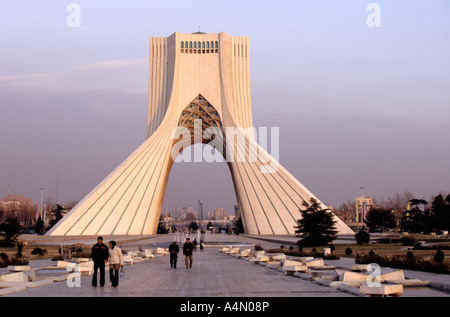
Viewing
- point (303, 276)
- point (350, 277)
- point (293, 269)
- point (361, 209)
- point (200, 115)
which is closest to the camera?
point (350, 277)

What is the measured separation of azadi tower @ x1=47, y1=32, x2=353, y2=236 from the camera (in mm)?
35000

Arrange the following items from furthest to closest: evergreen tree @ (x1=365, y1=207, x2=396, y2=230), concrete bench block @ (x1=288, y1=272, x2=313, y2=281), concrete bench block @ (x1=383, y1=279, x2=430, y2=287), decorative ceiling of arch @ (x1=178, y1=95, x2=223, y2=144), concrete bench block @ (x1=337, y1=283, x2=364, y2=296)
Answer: evergreen tree @ (x1=365, y1=207, x2=396, y2=230)
decorative ceiling of arch @ (x1=178, y1=95, x2=223, y2=144)
concrete bench block @ (x1=288, y1=272, x2=313, y2=281)
concrete bench block @ (x1=383, y1=279, x2=430, y2=287)
concrete bench block @ (x1=337, y1=283, x2=364, y2=296)

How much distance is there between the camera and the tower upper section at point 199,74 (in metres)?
43.0

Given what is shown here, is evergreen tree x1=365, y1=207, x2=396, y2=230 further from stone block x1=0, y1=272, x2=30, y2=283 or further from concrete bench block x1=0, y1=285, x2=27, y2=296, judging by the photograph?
concrete bench block x1=0, y1=285, x2=27, y2=296

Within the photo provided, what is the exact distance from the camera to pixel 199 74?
145 feet

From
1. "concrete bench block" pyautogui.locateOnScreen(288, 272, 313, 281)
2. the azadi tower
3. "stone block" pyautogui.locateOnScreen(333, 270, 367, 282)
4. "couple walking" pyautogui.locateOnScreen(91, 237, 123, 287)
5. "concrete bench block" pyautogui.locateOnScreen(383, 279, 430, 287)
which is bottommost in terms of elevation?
"concrete bench block" pyautogui.locateOnScreen(288, 272, 313, 281)

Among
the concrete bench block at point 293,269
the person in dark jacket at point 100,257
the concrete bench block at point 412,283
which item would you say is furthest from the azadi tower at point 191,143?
the concrete bench block at point 412,283

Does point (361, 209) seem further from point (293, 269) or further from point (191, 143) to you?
point (293, 269)

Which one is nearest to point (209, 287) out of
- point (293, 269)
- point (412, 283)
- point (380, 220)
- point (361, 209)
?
point (293, 269)

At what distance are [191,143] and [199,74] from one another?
Answer: 7.69 metres

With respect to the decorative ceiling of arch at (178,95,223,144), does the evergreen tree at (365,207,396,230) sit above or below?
below

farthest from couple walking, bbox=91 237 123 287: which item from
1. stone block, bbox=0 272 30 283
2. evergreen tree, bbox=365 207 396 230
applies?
evergreen tree, bbox=365 207 396 230

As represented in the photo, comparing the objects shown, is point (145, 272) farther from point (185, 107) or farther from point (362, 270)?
point (185, 107)
